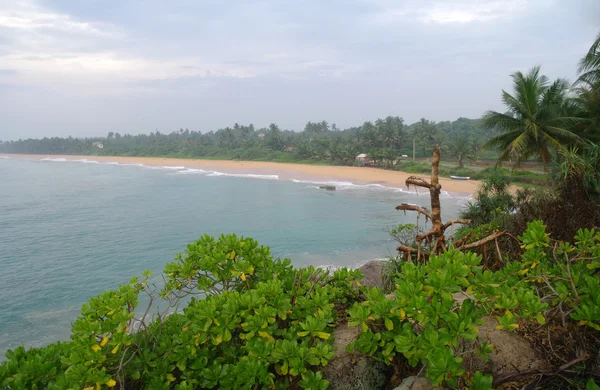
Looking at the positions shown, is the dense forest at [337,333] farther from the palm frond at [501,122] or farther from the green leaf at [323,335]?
the palm frond at [501,122]

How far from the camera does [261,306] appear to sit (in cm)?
218

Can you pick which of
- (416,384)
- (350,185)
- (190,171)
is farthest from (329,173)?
(416,384)

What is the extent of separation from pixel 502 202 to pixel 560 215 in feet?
19.1

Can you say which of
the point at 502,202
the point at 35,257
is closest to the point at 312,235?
the point at 502,202

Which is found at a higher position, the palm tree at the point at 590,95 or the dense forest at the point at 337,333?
the palm tree at the point at 590,95

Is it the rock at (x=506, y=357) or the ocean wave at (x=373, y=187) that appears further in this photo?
the ocean wave at (x=373, y=187)

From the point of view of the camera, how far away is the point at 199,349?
224 cm

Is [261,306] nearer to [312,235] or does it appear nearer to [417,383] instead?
[417,383]

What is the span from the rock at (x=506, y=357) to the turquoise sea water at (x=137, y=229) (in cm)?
1118

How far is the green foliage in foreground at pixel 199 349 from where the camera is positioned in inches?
80.4

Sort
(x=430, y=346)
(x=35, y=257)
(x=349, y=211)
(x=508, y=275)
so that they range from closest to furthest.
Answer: (x=430, y=346) → (x=508, y=275) → (x=35, y=257) → (x=349, y=211)

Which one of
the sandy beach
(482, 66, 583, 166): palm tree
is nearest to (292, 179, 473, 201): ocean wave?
the sandy beach

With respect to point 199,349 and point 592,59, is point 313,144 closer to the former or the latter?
point 592,59

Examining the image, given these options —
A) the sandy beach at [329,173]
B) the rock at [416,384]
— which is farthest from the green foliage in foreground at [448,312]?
the sandy beach at [329,173]
